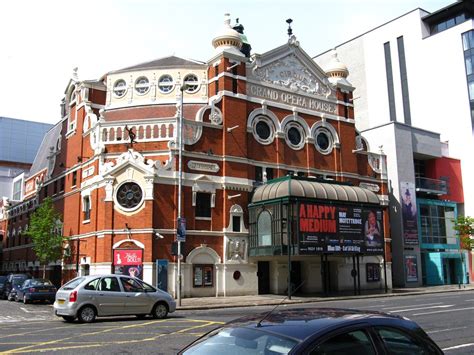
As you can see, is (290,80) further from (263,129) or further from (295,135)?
(263,129)

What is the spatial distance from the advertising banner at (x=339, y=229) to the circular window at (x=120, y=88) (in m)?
16.3

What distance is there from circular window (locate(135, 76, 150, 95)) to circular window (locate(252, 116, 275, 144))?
28.3 ft

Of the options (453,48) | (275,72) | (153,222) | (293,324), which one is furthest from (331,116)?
(293,324)

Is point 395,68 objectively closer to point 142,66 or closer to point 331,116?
point 331,116

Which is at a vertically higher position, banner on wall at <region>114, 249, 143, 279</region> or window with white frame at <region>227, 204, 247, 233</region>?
window with white frame at <region>227, 204, 247, 233</region>

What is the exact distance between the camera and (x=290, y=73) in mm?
37688

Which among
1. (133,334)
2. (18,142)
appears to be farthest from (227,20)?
(18,142)

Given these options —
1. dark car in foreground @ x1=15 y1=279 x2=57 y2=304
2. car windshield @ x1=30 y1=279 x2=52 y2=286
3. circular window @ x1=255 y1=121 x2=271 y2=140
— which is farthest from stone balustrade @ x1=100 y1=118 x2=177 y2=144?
dark car in foreground @ x1=15 y1=279 x2=57 y2=304

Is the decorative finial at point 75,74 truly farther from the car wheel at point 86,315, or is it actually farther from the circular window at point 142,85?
the car wheel at point 86,315

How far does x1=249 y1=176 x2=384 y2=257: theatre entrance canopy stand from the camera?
3027 centimetres

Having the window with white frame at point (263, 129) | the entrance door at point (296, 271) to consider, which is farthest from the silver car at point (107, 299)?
the window with white frame at point (263, 129)

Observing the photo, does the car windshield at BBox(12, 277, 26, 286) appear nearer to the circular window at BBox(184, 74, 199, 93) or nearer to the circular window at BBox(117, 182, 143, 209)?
the circular window at BBox(117, 182, 143, 209)

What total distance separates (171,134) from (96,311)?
1672 cm

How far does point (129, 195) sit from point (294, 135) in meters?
13.5
